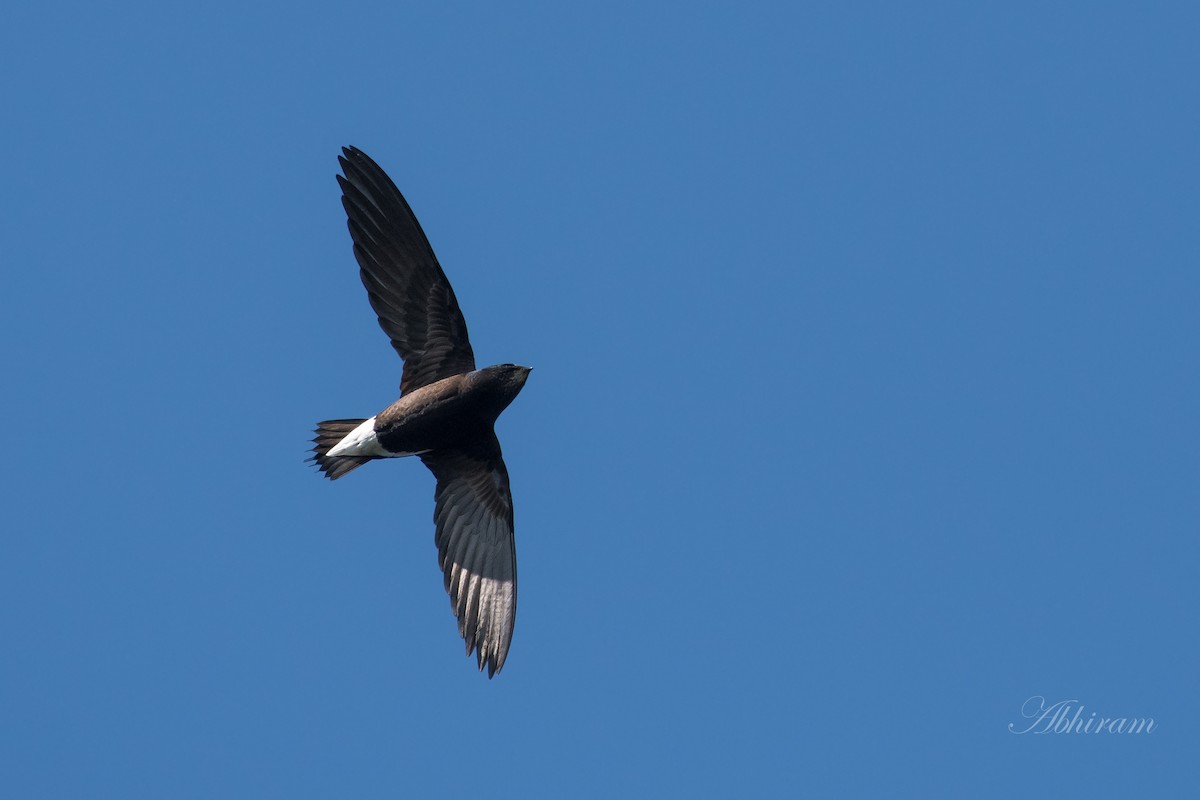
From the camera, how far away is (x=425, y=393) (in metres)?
16.5

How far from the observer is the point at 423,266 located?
16.8 metres

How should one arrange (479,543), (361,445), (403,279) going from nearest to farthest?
(361,445)
(403,279)
(479,543)

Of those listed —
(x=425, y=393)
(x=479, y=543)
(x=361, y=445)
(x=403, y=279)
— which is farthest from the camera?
(x=479, y=543)

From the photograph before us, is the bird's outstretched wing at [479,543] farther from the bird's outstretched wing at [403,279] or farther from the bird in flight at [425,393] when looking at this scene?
the bird's outstretched wing at [403,279]

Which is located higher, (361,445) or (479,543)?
(361,445)

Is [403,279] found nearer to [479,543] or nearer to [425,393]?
[425,393]

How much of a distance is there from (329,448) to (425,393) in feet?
3.82

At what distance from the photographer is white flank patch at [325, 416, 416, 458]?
1661cm

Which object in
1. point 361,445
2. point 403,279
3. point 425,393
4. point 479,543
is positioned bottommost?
point 479,543

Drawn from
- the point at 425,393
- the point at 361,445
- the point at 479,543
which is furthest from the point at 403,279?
the point at 479,543

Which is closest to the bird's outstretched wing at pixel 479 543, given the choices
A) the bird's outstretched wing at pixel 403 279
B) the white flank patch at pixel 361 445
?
the white flank patch at pixel 361 445

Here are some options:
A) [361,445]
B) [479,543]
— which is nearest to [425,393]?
[361,445]

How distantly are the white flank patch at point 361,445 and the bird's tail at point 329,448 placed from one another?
0.06 meters

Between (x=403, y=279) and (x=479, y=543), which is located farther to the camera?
(x=479, y=543)
